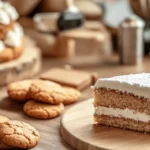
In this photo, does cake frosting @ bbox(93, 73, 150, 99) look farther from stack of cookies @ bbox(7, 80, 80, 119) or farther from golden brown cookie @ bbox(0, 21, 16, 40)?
golden brown cookie @ bbox(0, 21, 16, 40)

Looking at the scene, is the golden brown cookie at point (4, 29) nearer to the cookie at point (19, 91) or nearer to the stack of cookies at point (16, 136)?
the cookie at point (19, 91)

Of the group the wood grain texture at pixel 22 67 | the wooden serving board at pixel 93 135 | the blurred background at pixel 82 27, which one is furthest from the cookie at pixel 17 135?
the blurred background at pixel 82 27

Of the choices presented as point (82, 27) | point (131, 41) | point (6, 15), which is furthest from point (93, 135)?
point (82, 27)

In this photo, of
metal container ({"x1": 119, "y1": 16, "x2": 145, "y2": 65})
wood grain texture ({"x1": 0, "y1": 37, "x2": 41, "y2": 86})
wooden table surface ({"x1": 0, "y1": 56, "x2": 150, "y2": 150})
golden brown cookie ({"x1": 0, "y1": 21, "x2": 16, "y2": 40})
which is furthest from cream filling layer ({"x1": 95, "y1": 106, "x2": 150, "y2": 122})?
metal container ({"x1": 119, "y1": 16, "x2": 145, "y2": 65})

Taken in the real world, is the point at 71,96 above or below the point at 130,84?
below

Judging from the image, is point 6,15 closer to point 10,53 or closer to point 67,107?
point 10,53

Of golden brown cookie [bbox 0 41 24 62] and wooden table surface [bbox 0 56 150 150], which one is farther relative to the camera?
golden brown cookie [bbox 0 41 24 62]
